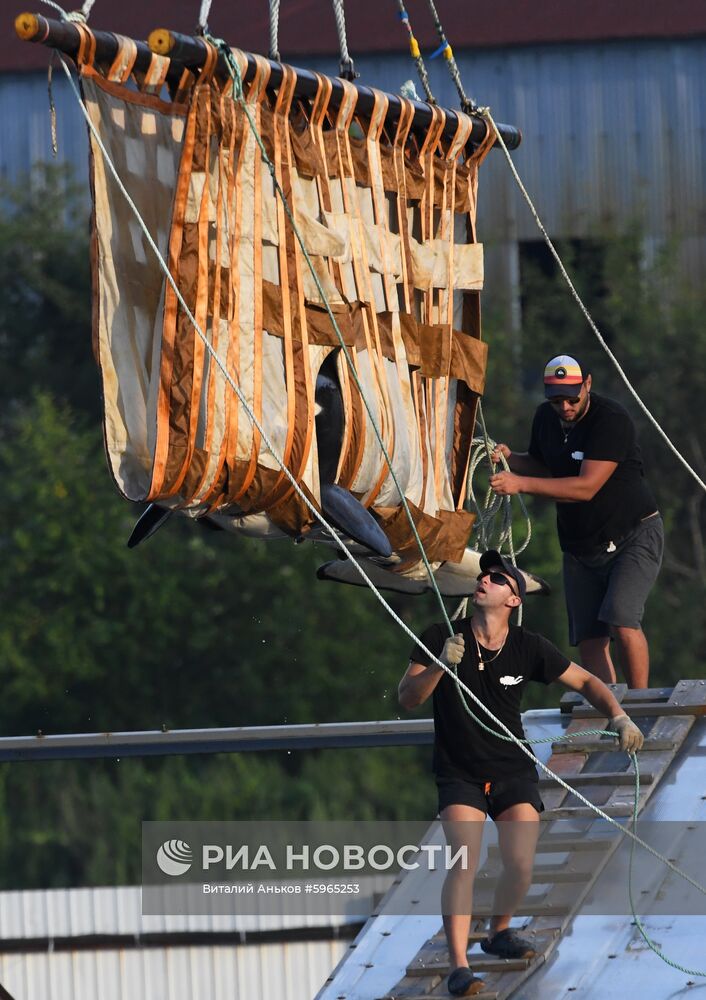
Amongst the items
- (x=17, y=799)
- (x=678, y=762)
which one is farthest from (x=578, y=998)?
(x=17, y=799)

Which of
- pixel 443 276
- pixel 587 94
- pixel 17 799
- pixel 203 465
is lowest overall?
pixel 17 799

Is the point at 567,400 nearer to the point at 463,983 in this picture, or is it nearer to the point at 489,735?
the point at 489,735

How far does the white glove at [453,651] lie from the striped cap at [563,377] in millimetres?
2118

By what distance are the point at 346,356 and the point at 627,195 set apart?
14807 mm

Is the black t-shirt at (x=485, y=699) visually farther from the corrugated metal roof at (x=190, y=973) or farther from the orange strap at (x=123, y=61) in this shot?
the corrugated metal roof at (x=190, y=973)

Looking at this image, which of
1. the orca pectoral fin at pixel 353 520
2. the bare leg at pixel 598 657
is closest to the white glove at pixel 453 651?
the orca pectoral fin at pixel 353 520

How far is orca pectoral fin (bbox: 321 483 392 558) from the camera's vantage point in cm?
735

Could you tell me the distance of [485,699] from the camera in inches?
260

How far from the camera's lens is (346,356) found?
24.1 ft

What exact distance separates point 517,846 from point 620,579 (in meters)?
2.24

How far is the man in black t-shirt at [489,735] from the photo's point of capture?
6430 mm

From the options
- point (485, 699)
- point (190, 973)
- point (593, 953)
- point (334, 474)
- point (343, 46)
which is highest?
point (343, 46)

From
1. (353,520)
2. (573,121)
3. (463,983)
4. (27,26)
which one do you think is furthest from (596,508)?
(573,121)

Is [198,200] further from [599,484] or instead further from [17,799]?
[17,799]
